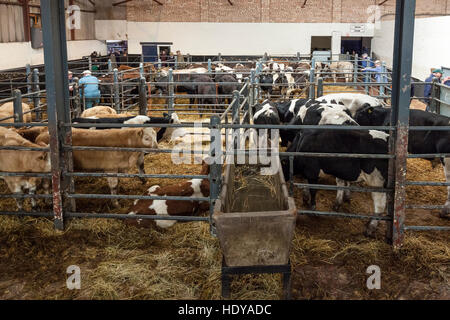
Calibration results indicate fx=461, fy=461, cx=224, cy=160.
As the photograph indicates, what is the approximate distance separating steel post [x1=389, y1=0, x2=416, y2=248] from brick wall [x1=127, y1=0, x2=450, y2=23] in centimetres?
2319

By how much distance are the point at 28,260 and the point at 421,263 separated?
3782 millimetres

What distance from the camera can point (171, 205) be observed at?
5.37 m

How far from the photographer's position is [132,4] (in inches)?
1049

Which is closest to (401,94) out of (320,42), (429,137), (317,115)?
(429,137)

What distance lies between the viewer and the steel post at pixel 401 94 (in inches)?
170

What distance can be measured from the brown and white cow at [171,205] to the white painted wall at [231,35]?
71.8 ft

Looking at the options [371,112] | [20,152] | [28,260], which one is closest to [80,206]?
[20,152]

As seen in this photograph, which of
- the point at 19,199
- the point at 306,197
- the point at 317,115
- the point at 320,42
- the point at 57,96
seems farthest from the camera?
the point at 320,42

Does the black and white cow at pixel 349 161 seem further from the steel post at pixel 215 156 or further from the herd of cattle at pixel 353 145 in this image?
the steel post at pixel 215 156

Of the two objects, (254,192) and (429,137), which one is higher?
(429,137)

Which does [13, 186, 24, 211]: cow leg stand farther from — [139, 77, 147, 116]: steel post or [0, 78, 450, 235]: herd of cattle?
[139, 77, 147, 116]: steel post

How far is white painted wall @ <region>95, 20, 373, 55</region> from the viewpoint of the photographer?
86.9ft

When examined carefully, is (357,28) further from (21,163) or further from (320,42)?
(21,163)

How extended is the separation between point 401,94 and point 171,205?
276 centimetres
